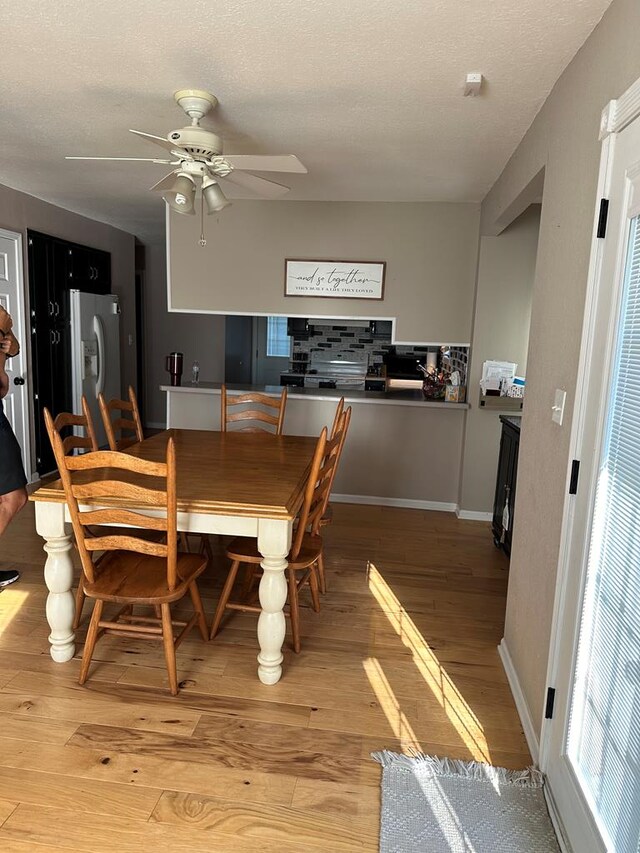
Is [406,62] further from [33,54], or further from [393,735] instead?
[393,735]

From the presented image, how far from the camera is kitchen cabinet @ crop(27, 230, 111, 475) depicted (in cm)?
503

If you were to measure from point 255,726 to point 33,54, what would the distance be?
2.63 m

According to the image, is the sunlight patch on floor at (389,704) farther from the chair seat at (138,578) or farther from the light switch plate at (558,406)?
the light switch plate at (558,406)

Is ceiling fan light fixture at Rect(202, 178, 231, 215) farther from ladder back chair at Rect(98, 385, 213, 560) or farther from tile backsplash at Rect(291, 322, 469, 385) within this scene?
tile backsplash at Rect(291, 322, 469, 385)

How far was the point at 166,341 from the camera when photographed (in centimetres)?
762

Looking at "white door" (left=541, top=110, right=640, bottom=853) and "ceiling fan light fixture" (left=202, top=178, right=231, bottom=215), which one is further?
"ceiling fan light fixture" (left=202, top=178, right=231, bottom=215)

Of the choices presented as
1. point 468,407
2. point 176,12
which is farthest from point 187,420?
point 176,12

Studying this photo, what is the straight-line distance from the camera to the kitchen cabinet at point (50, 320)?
5.03m

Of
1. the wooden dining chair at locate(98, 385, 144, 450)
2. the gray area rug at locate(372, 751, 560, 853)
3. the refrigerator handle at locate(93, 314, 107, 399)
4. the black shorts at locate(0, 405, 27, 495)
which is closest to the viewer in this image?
the gray area rug at locate(372, 751, 560, 853)

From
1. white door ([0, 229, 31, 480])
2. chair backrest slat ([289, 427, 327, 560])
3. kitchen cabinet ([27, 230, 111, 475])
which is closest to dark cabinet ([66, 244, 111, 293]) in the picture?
kitchen cabinet ([27, 230, 111, 475])

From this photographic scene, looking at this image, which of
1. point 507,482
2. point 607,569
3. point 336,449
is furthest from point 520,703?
point 507,482

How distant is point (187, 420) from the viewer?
496cm

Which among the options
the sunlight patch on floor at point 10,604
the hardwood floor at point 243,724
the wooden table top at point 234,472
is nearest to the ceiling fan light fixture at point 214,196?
the wooden table top at point 234,472

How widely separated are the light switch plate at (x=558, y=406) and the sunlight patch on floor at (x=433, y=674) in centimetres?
115
